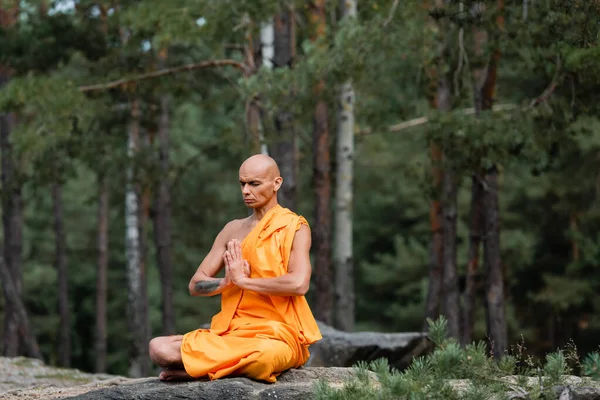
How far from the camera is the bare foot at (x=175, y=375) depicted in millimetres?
7074

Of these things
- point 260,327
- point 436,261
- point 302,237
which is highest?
point 302,237

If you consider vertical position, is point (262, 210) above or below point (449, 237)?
above

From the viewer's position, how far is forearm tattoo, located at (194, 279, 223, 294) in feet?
23.2

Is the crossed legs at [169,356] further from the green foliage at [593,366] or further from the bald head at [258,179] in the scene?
the green foliage at [593,366]

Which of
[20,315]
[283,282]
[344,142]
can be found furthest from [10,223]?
[283,282]

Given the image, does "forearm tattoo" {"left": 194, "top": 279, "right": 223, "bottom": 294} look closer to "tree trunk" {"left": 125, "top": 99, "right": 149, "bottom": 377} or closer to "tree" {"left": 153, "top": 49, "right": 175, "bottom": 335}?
"tree" {"left": 153, "top": 49, "right": 175, "bottom": 335}

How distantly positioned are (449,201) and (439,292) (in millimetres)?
2866

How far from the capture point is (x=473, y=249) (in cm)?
1441

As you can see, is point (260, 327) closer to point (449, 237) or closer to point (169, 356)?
point (169, 356)

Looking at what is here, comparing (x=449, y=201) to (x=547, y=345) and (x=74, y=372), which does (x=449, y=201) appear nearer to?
(x=74, y=372)

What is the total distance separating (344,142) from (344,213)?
100 centimetres

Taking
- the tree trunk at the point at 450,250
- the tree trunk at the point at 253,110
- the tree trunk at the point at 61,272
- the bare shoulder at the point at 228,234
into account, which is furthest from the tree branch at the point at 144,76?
the tree trunk at the point at 61,272

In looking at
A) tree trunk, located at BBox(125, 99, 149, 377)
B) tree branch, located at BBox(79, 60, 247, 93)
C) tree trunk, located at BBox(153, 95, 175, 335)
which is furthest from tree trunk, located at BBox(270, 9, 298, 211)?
tree trunk, located at BBox(125, 99, 149, 377)

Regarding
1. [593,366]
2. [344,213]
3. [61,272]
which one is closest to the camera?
[593,366]
